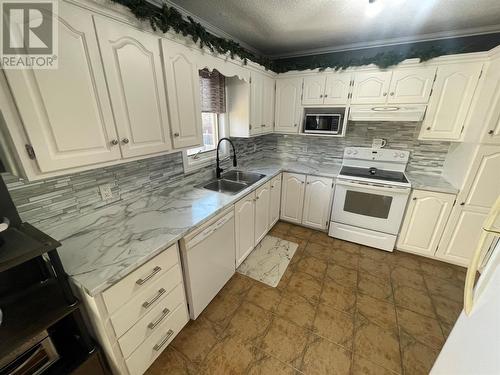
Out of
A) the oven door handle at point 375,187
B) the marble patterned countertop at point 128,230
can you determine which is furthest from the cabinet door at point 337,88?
the marble patterned countertop at point 128,230

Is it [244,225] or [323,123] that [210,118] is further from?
[323,123]

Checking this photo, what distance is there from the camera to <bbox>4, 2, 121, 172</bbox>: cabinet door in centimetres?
87

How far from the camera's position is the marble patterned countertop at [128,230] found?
1.02 meters

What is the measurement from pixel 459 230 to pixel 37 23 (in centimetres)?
353

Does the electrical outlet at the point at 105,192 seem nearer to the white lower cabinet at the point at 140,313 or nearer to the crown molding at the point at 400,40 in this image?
the white lower cabinet at the point at 140,313

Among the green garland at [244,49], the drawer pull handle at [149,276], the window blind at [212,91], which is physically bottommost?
the drawer pull handle at [149,276]

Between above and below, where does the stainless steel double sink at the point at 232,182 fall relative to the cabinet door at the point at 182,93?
below

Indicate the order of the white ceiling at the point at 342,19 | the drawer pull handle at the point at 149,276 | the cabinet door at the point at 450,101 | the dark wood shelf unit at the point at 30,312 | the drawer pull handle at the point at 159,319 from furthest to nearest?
1. the cabinet door at the point at 450,101
2. the white ceiling at the point at 342,19
3. the drawer pull handle at the point at 159,319
4. the drawer pull handle at the point at 149,276
5. the dark wood shelf unit at the point at 30,312

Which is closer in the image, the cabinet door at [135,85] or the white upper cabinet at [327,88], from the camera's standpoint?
the cabinet door at [135,85]

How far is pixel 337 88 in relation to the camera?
98.9 inches

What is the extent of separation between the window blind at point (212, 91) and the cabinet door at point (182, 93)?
49 centimetres

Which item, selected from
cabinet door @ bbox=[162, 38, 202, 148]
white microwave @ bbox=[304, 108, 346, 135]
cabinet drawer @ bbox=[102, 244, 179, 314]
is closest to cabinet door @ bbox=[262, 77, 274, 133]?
white microwave @ bbox=[304, 108, 346, 135]

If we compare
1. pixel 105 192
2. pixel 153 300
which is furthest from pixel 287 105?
pixel 153 300

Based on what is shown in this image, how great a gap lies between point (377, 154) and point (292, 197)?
1.24 m
